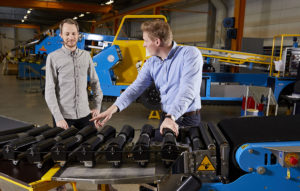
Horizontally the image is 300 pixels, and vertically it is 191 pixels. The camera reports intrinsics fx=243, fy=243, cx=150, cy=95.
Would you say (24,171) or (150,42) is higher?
Result: (150,42)

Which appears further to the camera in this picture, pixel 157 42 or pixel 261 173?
pixel 157 42

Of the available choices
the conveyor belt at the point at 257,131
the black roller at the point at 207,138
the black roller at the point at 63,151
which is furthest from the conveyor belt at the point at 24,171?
the conveyor belt at the point at 257,131

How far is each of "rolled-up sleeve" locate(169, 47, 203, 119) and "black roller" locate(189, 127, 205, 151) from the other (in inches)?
7.5

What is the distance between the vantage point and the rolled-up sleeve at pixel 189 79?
1.64 metres

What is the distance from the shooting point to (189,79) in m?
1.72

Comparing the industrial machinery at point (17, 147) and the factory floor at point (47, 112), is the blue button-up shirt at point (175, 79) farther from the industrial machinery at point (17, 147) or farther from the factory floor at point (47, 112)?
the factory floor at point (47, 112)

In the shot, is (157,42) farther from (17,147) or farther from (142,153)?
(17,147)

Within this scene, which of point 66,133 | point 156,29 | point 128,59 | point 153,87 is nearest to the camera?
point 66,133

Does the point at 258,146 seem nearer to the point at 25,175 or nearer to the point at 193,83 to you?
the point at 193,83

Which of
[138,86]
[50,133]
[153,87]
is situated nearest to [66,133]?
[50,133]

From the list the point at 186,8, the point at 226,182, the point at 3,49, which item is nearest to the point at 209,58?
the point at 226,182

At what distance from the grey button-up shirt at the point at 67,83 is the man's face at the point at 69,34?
0.09m

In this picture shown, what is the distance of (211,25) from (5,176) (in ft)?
40.0

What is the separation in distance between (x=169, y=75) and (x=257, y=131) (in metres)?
0.86
